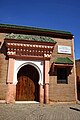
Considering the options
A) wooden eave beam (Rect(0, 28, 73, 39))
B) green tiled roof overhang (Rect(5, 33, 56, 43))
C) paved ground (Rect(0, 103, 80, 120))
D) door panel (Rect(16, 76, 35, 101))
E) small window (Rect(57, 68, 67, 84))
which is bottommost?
paved ground (Rect(0, 103, 80, 120))

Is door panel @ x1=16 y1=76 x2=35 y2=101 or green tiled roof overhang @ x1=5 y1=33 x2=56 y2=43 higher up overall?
green tiled roof overhang @ x1=5 y1=33 x2=56 y2=43

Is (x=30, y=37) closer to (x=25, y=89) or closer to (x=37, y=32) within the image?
(x=37, y=32)

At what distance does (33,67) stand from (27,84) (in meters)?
1.35

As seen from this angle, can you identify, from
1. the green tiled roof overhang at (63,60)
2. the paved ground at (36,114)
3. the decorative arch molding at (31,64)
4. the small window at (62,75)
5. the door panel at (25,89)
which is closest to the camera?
the paved ground at (36,114)

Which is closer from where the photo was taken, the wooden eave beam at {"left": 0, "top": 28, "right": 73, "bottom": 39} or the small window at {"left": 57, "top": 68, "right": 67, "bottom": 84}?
the wooden eave beam at {"left": 0, "top": 28, "right": 73, "bottom": 39}

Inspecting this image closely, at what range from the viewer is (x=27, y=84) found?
1130 cm

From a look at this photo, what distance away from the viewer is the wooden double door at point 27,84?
36.4 feet

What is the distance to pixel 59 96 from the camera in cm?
1116

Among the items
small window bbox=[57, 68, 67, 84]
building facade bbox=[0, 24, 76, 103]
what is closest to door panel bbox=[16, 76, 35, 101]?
building facade bbox=[0, 24, 76, 103]

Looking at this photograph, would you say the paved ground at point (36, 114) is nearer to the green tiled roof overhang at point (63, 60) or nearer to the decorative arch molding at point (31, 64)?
the decorative arch molding at point (31, 64)

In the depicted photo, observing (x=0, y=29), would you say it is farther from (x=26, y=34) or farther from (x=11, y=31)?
(x=26, y=34)

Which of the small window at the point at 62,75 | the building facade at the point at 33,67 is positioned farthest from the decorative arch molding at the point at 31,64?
the small window at the point at 62,75

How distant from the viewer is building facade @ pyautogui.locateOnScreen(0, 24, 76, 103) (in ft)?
34.9

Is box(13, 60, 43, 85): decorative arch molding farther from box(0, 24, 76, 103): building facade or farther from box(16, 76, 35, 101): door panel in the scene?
box(16, 76, 35, 101): door panel
